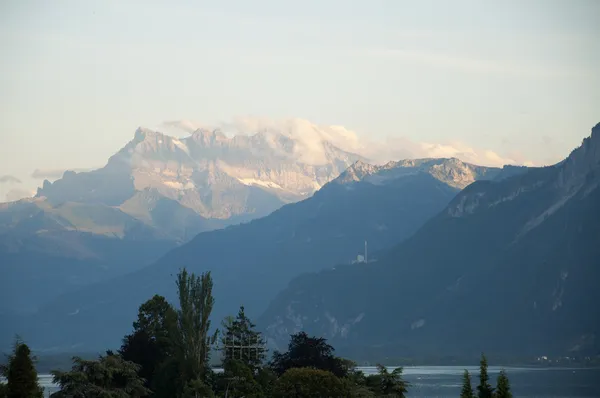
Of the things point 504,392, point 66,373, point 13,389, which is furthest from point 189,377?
point 504,392

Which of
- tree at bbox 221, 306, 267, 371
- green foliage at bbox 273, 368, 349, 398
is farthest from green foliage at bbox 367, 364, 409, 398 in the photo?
tree at bbox 221, 306, 267, 371

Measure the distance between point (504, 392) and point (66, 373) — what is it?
37.8 m

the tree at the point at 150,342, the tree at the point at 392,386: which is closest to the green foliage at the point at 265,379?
the tree at the point at 150,342

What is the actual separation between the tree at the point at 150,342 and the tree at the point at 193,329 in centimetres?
335

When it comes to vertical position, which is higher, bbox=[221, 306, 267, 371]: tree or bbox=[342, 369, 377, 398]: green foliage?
bbox=[221, 306, 267, 371]: tree

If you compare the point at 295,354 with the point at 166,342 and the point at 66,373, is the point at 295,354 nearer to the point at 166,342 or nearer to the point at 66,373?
the point at 166,342

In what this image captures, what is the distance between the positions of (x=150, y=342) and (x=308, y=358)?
1758 centimetres

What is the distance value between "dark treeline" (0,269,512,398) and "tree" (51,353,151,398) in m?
0.09

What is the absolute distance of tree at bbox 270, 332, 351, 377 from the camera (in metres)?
138

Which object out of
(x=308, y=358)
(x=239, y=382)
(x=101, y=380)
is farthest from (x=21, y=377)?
(x=308, y=358)

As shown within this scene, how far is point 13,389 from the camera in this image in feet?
347

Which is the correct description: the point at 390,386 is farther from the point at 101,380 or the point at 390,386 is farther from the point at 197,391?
the point at 101,380

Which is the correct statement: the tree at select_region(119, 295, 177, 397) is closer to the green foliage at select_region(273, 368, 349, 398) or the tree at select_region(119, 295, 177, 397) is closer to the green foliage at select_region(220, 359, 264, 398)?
the green foliage at select_region(220, 359, 264, 398)

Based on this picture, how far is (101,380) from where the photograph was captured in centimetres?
11856
